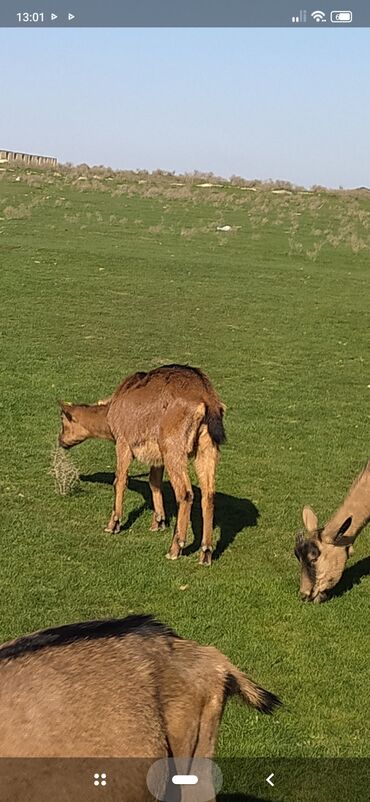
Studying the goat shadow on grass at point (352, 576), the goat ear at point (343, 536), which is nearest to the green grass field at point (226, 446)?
the goat shadow on grass at point (352, 576)

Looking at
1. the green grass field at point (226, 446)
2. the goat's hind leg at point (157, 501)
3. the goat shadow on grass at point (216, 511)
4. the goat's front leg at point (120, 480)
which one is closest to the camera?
the green grass field at point (226, 446)

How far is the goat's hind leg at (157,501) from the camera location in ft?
34.0

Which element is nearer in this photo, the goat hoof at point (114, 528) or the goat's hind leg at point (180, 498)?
the goat's hind leg at point (180, 498)

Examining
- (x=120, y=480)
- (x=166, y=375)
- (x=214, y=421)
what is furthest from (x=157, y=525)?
(x=166, y=375)

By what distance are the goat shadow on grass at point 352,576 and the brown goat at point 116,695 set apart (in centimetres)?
494

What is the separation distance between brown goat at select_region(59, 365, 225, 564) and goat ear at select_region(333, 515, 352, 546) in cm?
147

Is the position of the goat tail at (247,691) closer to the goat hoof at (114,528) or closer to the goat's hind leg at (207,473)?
the goat's hind leg at (207,473)

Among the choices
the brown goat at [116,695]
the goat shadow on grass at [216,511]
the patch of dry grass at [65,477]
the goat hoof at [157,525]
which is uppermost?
the brown goat at [116,695]

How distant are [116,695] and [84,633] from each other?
1.62ft

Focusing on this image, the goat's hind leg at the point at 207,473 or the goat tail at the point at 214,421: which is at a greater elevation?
the goat tail at the point at 214,421

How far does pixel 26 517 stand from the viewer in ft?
34.2

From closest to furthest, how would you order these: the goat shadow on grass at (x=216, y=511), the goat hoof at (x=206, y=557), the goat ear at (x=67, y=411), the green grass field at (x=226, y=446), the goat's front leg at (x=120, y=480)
→ 1. the green grass field at (x=226, y=446)
2. the goat hoof at (x=206, y=557)
3. the goat's front leg at (x=120, y=480)
4. the goat shadow on grass at (x=216, y=511)
5. the goat ear at (x=67, y=411)

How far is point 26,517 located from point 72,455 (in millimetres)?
2586

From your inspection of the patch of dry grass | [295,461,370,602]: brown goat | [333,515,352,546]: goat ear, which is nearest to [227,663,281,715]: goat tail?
[295,461,370,602]: brown goat
